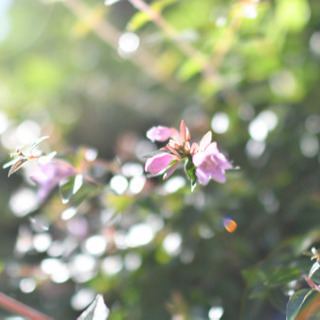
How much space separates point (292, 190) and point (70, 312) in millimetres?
423

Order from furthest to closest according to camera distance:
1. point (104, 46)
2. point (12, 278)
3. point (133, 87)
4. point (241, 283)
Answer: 1. point (104, 46)
2. point (133, 87)
3. point (12, 278)
4. point (241, 283)

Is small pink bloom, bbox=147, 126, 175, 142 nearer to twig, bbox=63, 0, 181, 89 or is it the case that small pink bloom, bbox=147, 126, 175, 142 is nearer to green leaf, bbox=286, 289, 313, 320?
green leaf, bbox=286, 289, 313, 320

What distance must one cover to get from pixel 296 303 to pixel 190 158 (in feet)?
0.54

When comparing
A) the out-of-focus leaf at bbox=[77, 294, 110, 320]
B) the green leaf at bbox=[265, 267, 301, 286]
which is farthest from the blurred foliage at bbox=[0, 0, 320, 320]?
the out-of-focus leaf at bbox=[77, 294, 110, 320]

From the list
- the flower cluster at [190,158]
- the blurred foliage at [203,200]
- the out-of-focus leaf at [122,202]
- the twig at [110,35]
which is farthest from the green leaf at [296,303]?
the twig at [110,35]

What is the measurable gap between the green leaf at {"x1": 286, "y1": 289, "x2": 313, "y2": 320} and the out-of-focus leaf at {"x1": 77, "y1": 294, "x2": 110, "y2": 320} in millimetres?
167

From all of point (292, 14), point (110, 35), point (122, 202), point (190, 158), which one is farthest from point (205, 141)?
point (110, 35)

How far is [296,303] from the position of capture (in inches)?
16.3

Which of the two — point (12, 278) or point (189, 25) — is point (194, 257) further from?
point (189, 25)

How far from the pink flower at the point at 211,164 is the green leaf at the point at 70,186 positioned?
6.7 inches

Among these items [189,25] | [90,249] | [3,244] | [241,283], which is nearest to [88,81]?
[189,25]

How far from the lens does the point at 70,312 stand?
765 millimetres

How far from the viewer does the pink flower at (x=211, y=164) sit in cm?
42

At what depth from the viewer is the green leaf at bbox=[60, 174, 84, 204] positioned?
534 mm
